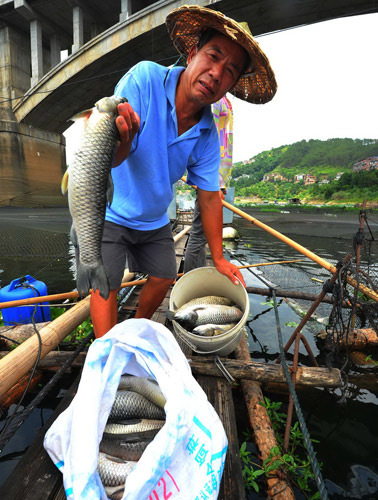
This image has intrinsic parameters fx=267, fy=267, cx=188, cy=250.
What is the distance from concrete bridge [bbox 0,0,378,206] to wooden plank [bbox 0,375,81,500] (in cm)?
2005

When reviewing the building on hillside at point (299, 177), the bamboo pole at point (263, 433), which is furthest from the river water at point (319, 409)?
the building on hillside at point (299, 177)

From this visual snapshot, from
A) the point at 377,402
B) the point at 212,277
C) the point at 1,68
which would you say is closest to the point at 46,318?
the point at 212,277

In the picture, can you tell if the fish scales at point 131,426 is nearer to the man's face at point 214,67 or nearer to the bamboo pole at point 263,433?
the bamboo pole at point 263,433

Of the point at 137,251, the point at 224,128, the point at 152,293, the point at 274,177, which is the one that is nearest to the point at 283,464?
the point at 152,293

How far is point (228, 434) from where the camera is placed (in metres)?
1.97

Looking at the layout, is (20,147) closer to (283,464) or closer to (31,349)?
(31,349)

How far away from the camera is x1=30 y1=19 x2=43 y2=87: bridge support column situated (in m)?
21.0

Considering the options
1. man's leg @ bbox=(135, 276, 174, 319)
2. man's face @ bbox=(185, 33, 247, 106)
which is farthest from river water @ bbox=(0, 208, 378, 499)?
man's face @ bbox=(185, 33, 247, 106)

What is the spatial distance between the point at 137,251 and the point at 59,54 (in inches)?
1200

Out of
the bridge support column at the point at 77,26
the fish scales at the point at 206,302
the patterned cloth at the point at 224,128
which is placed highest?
the bridge support column at the point at 77,26

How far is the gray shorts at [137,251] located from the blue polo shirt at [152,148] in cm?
10

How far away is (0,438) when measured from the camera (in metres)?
1.63

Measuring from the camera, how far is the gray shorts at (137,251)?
246cm

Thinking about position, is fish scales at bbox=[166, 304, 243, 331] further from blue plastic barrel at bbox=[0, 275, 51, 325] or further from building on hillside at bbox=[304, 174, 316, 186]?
building on hillside at bbox=[304, 174, 316, 186]
